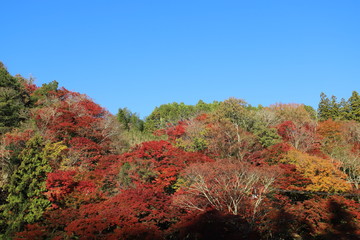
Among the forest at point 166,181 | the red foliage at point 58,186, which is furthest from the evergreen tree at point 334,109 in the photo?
the red foliage at point 58,186

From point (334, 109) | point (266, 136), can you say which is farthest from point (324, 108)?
point (266, 136)

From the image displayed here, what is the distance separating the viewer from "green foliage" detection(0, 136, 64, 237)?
1459 cm

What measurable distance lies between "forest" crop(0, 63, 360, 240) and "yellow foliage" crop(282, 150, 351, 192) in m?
0.07

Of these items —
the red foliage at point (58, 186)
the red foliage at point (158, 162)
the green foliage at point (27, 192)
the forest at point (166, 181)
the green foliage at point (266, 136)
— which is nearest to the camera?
the forest at point (166, 181)

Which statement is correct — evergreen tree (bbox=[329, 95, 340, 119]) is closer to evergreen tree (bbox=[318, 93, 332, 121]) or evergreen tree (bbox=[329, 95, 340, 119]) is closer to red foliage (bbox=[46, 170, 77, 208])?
evergreen tree (bbox=[318, 93, 332, 121])

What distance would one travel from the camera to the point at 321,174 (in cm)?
1873

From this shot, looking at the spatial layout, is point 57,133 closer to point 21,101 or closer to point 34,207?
point 21,101

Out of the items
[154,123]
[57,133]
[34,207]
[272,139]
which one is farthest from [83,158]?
[154,123]

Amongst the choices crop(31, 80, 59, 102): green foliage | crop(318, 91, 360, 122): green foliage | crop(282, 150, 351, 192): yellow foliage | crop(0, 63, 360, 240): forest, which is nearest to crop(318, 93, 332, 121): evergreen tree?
crop(318, 91, 360, 122): green foliage

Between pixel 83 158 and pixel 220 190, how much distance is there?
37.1 feet

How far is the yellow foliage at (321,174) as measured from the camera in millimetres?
18203

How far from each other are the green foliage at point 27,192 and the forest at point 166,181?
53mm

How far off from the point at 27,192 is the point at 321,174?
17885mm

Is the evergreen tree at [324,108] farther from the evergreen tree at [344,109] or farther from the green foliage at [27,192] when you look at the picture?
the green foliage at [27,192]
